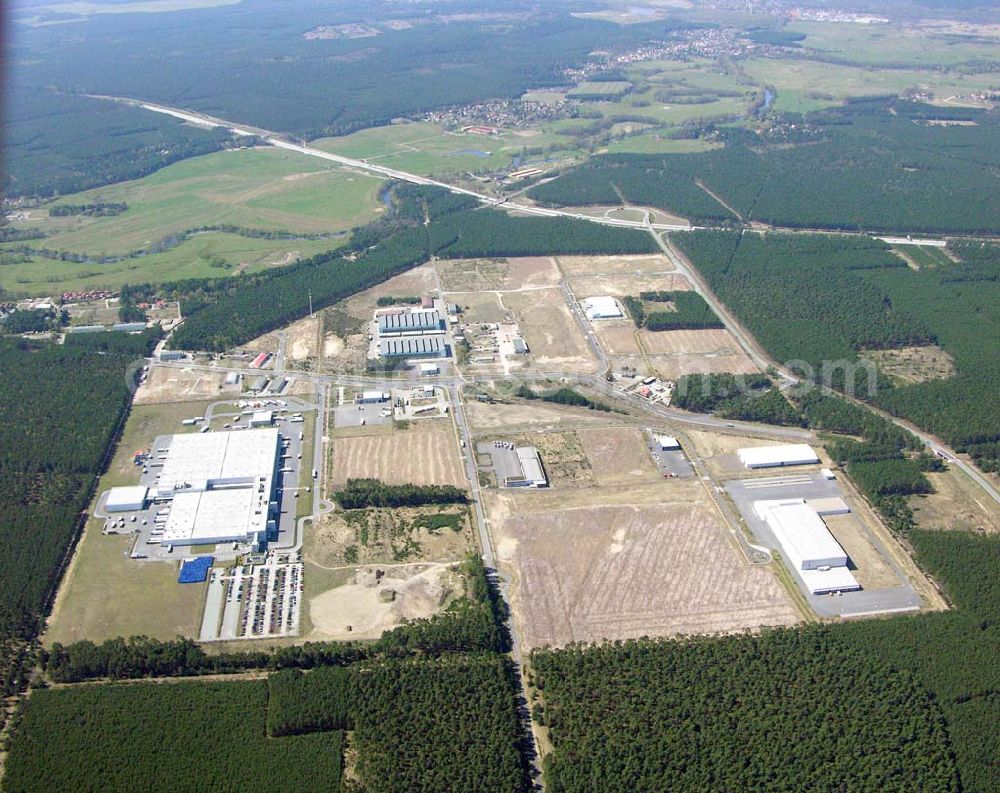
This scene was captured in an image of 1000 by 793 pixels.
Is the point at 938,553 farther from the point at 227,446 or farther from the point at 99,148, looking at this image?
the point at 99,148

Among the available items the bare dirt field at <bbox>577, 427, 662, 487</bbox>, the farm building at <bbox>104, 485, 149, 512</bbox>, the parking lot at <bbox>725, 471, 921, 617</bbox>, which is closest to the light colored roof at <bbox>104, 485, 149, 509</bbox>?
the farm building at <bbox>104, 485, 149, 512</bbox>

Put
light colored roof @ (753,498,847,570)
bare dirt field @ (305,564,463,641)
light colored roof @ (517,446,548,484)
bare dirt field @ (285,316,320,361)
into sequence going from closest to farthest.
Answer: bare dirt field @ (305,564,463,641) < light colored roof @ (753,498,847,570) < light colored roof @ (517,446,548,484) < bare dirt field @ (285,316,320,361)

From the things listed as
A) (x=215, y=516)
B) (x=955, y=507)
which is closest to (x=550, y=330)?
(x=955, y=507)

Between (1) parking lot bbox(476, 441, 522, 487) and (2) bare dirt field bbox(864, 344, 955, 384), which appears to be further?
(2) bare dirt field bbox(864, 344, 955, 384)

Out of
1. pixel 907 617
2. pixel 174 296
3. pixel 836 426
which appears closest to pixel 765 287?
pixel 836 426

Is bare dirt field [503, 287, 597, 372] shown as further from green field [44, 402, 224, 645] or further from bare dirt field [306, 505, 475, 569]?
green field [44, 402, 224, 645]

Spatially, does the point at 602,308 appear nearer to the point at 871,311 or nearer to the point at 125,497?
the point at 871,311

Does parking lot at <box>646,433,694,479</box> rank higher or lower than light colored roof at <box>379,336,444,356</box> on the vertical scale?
lower
